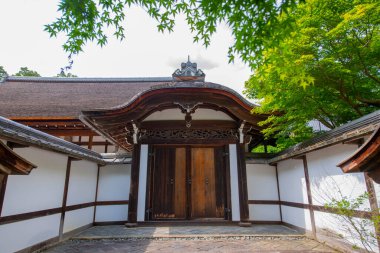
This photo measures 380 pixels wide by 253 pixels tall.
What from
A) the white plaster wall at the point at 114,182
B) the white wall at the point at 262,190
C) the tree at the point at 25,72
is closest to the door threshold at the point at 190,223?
the white wall at the point at 262,190

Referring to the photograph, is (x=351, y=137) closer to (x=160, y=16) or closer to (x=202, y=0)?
(x=202, y=0)

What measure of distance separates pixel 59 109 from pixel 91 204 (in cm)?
540

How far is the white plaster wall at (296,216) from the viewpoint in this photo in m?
5.00

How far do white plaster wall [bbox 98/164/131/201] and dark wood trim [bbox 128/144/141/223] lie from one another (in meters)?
0.89

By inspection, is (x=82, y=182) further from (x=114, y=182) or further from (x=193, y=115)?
(x=193, y=115)

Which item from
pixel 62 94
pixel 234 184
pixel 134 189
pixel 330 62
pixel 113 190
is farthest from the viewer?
pixel 62 94

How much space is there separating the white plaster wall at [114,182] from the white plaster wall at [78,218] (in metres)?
0.58

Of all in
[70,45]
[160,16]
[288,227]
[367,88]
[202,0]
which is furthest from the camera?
[288,227]

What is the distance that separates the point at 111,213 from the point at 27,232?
10.2 feet

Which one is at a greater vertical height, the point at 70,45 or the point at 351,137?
the point at 70,45

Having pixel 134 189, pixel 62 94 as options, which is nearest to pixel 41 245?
pixel 134 189

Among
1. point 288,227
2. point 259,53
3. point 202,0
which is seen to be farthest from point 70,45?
point 288,227

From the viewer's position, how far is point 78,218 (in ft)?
18.3

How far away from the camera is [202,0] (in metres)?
→ 2.08
